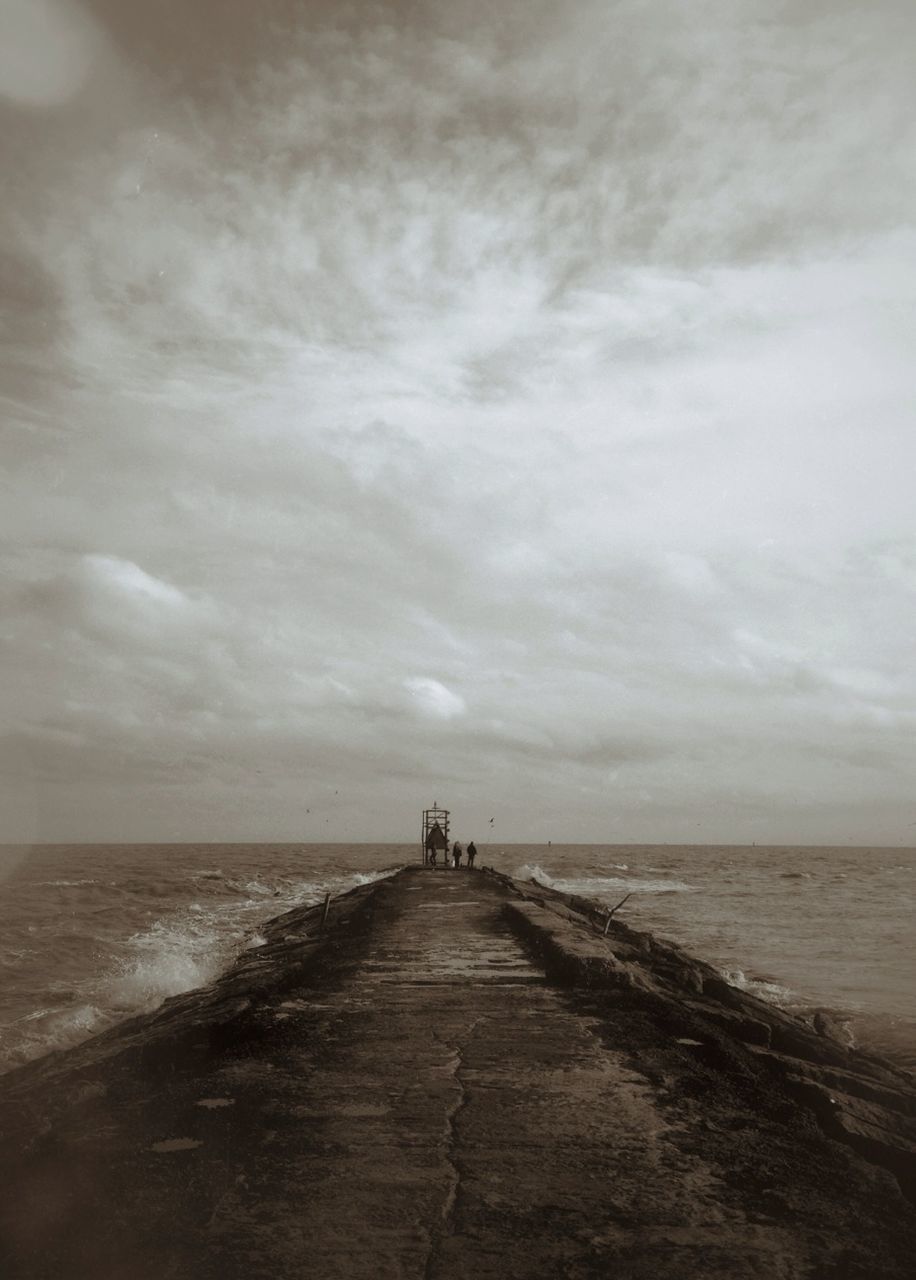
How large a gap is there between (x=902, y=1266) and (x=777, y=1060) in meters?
2.77

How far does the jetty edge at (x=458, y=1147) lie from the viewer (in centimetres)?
321

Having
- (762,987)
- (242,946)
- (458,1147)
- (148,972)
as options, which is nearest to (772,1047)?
(458,1147)

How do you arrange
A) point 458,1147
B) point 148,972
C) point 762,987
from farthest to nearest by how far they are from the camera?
point 762,987, point 148,972, point 458,1147

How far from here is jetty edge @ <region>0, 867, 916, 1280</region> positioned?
10.5ft

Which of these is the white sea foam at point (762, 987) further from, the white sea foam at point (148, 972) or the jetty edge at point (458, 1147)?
the white sea foam at point (148, 972)

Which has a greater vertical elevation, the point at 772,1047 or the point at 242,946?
the point at 772,1047

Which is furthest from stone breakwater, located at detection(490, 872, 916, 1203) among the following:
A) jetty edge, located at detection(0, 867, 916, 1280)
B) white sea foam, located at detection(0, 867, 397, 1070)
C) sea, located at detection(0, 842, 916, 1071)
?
white sea foam, located at detection(0, 867, 397, 1070)

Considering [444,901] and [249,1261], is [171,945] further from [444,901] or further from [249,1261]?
[249,1261]

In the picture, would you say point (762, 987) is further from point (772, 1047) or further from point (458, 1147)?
point (458, 1147)

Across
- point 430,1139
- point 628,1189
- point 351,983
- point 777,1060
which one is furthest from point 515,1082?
point 351,983

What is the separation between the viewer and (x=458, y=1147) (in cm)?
412

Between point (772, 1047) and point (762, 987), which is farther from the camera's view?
point (762, 987)

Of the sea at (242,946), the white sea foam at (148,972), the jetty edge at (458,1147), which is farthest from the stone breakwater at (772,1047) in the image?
the white sea foam at (148,972)

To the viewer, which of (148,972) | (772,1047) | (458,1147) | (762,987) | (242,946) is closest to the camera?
(458,1147)
